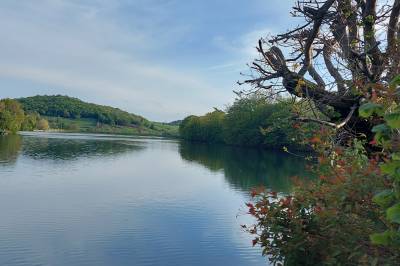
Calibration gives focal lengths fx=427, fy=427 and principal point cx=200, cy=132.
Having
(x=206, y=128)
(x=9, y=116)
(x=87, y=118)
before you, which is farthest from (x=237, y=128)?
(x=87, y=118)

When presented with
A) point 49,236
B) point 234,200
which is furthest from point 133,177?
point 49,236

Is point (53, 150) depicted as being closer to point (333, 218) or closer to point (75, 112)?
point (333, 218)

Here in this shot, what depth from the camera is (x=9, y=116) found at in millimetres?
101062

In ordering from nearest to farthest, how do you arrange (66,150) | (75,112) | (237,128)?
(66,150)
(237,128)
(75,112)

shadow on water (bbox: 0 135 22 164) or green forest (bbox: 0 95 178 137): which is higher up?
green forest (bbox: 0 95 178 137)

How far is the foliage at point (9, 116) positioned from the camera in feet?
324

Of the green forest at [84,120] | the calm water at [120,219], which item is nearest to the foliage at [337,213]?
the calm water at [120,219]

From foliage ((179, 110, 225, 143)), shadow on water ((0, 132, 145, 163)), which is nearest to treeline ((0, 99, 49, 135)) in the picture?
shadow on water ((0, 132, 145, 163))

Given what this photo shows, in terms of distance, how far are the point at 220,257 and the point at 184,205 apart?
7433 millimetres

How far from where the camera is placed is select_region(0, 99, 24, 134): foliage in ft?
324

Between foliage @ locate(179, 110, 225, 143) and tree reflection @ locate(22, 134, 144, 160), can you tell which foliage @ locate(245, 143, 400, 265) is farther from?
foliage @ locate(179, 110, 225, 143)

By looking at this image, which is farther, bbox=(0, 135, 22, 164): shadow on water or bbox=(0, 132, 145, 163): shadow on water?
bbox=(0, 132, 145, 163): shadow on water

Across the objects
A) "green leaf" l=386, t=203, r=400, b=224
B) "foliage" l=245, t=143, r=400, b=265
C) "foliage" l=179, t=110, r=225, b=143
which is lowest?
"foliage" l=245, t=143, r=400, b=265

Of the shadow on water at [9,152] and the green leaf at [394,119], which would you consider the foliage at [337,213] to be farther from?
the shadow on water at [9,152]
